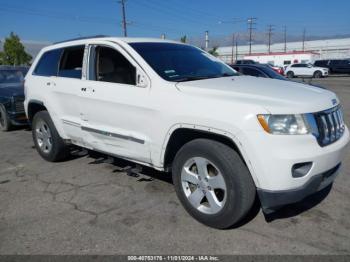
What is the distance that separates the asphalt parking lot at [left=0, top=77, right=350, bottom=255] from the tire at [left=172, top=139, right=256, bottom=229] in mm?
174

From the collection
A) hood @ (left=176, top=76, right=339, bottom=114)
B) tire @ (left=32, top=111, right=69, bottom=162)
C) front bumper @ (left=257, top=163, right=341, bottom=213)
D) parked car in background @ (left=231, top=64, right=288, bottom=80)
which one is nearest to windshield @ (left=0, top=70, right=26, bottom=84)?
tire @ (left=32, top=111, right=69, bottom=162)

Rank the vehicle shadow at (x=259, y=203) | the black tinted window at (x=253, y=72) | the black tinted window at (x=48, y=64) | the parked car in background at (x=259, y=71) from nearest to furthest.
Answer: the vehicle shadow at (x=259, y=203) < the black tinted window at (x=48, y=64) < the parked car in background at (x=259, y=71) < the black tinted window at (x=253, y=72)

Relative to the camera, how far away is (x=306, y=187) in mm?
2979

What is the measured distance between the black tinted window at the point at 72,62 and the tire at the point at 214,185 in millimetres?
2112

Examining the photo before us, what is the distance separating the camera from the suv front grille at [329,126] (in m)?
3.07

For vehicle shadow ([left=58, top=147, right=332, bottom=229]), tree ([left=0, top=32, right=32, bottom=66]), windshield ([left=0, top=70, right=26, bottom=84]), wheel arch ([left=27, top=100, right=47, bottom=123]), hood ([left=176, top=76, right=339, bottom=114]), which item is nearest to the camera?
hood ([left=176, top=76, right=339, bottom=114])

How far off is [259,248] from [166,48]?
2618 millimetres

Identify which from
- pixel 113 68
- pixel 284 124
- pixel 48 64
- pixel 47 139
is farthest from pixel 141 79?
pixel 47 139

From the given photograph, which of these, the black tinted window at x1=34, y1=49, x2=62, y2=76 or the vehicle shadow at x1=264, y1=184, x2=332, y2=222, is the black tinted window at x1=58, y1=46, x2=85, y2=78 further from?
the vehicle shadow at x1=264, y1=184, x2=332, y2=222

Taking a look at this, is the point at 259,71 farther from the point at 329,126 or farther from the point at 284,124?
the point at 284,124

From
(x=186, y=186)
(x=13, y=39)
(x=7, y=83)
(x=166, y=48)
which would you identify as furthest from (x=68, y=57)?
(x=13, y=39)

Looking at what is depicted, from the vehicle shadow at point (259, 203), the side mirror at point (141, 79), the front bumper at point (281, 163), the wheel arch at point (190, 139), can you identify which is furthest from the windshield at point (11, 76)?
the front bumper at point (281, 163)

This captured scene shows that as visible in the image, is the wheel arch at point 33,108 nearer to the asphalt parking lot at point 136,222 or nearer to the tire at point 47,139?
the tire at point 47,139

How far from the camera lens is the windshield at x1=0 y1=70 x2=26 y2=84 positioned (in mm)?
9398
